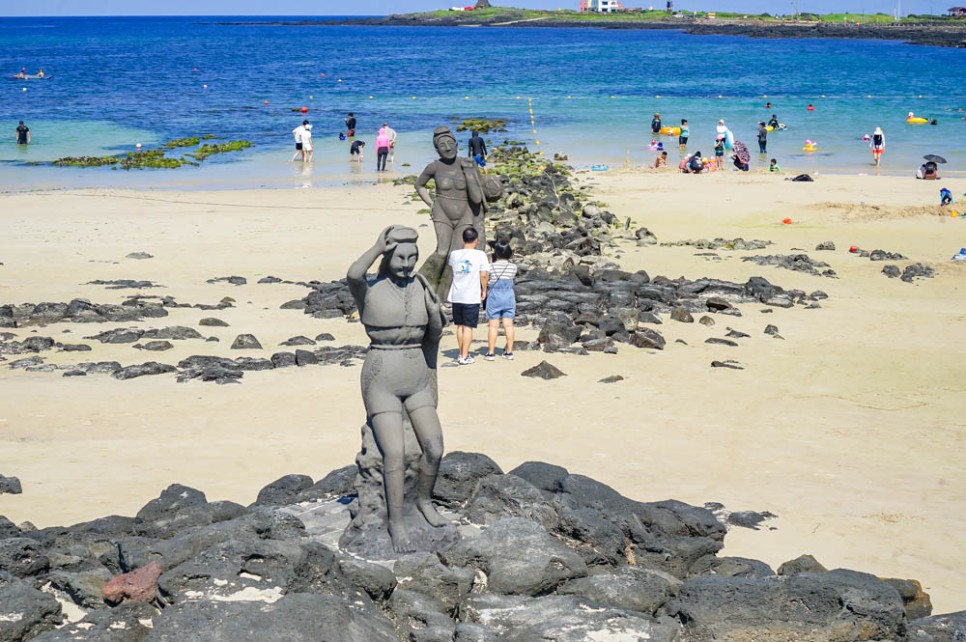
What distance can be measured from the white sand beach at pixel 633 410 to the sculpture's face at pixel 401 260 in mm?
3258

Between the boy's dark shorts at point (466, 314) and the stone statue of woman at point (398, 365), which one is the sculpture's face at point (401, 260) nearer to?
the stone statue of woman at point (398, 365)

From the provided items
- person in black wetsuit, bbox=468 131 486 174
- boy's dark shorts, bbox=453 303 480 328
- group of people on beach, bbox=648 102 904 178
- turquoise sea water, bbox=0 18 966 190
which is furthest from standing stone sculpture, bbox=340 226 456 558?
group of people on beach, bbox=648 102 904 178

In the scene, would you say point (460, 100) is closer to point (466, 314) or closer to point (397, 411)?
point (466, 314)

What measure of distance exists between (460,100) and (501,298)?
56.6 metres

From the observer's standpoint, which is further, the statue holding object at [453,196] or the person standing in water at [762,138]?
the person standing in water at [762,138]

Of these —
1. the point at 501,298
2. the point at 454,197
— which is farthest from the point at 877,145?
the point at 501,298

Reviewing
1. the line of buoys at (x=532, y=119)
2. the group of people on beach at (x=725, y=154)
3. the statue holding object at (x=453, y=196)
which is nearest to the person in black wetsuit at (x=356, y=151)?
the line of buoys at (x=532, y=119)

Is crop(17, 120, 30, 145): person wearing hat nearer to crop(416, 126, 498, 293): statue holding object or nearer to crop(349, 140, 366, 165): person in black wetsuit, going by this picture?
crop(349, 140, 366, 165): person in black wetsuit

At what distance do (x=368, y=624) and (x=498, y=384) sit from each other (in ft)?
23.8

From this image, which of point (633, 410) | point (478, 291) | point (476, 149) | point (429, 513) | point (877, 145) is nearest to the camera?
point (429, 513)

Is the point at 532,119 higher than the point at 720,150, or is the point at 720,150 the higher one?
the point at 532,119

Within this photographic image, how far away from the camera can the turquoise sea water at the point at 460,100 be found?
132 feet

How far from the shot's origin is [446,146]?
15289mm

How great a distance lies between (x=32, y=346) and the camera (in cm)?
1517
